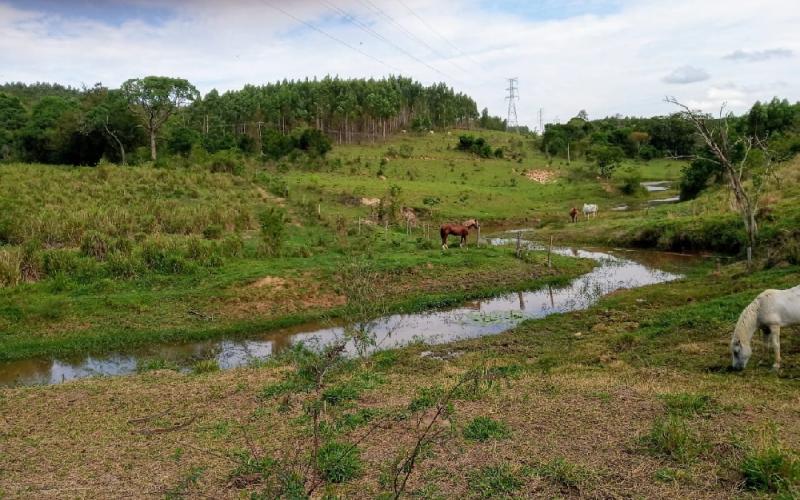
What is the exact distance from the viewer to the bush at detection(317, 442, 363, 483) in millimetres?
6748

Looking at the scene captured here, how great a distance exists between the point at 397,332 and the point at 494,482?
433 inches

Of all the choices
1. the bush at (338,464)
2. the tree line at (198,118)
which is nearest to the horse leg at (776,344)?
the bush at (338,464)

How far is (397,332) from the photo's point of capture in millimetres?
17406

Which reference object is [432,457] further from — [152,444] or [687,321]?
[687,321]

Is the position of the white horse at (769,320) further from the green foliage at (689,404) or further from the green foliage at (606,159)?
the green foliage at (606,159)

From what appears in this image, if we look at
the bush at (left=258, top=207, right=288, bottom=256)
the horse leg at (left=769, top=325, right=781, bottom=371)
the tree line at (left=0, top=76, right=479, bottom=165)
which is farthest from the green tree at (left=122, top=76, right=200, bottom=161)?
the horse leg at (left=769, top=325, right=781, bottom=371)

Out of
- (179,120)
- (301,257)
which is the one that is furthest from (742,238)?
(179,120)

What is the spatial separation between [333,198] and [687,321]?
27.8m

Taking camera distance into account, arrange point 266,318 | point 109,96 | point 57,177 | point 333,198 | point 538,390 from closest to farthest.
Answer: point 538,390, point 266,318, point 57,177, point 333,198, point 109,96

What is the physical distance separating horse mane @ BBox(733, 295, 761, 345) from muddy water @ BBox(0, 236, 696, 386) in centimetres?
650

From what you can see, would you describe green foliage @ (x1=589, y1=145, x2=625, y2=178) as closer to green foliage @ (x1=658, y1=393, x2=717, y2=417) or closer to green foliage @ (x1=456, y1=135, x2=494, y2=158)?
green foliage @ (x1=456, y1=135, x2=494, y2=158)

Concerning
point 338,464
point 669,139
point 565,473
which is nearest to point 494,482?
point 565,473

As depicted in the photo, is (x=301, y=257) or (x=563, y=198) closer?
(x=301, y=257)

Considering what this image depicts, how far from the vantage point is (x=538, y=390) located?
9773mm
